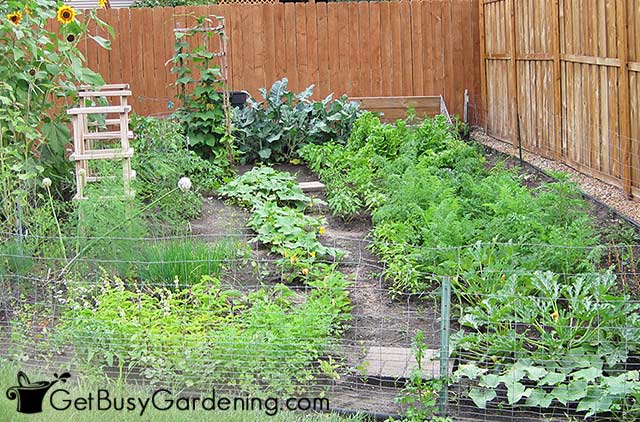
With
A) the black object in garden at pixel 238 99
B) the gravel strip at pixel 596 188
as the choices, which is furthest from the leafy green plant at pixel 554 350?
the black object in garden at pixel 238 99

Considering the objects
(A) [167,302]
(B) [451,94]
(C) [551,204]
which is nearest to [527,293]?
(C) [551,204]

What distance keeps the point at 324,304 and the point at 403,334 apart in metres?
0.55

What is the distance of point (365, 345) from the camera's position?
5.66m

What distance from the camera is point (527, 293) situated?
590 centimetres

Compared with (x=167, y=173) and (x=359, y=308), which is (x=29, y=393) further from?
(x=167, y=173)

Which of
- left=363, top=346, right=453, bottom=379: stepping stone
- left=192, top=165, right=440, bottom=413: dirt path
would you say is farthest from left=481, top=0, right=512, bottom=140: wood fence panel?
left=363, top=346, right=453, bottom=379: stepping stone

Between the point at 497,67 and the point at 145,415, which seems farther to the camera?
the point at 497,67

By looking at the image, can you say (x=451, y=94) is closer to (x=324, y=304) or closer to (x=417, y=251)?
(x=417, y=251)

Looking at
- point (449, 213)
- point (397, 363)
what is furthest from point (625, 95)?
point (397, 363)

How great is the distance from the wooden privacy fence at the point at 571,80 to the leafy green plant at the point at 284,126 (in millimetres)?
2335

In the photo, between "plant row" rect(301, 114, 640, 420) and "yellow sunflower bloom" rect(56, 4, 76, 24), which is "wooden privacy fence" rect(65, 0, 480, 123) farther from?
"yellow sunflower bloom" rect(56, 4, 76, 24)

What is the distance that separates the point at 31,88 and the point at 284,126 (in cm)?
447

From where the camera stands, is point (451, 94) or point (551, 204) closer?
point (551, 204)

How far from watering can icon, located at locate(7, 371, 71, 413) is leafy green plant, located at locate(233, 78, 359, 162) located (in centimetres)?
722
